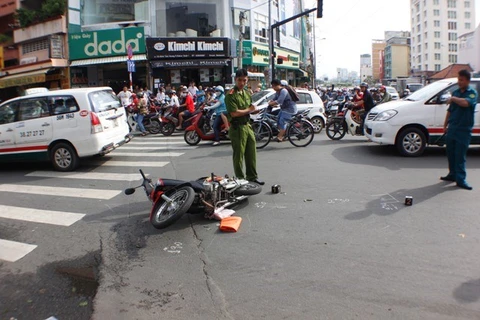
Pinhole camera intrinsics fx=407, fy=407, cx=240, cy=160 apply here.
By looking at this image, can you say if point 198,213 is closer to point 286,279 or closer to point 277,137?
point 286,279

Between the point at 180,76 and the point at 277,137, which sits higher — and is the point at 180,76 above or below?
above

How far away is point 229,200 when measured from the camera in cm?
567

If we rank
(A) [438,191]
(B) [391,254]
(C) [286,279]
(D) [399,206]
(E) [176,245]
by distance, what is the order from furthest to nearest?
(A) [438,191]
(D) [399,206]
(E) [176,245]
(B) [391,254]
(C) [286,279]

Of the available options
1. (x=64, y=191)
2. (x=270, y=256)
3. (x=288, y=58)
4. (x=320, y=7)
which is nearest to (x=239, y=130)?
(x=270, y=256)

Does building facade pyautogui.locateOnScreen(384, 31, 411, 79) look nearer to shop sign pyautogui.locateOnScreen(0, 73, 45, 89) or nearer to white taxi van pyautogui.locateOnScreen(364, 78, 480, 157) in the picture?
shop sign pyautogui.locateOnScreen(0, 73, 45, 89)

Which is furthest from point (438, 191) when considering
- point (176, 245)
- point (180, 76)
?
point (180, 76)

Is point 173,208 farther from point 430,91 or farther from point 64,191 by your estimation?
point 430,91

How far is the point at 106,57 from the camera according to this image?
24.0 m

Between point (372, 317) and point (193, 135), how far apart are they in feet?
31.4

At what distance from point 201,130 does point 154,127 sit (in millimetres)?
4112

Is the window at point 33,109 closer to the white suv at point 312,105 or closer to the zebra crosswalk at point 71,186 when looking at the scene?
the zebra crosswalk at point 71,186

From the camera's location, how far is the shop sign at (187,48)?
2359cm

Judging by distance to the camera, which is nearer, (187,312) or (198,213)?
(187,312)

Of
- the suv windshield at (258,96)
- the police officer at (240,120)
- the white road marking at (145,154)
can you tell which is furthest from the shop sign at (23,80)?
the police officer at (240,120)
